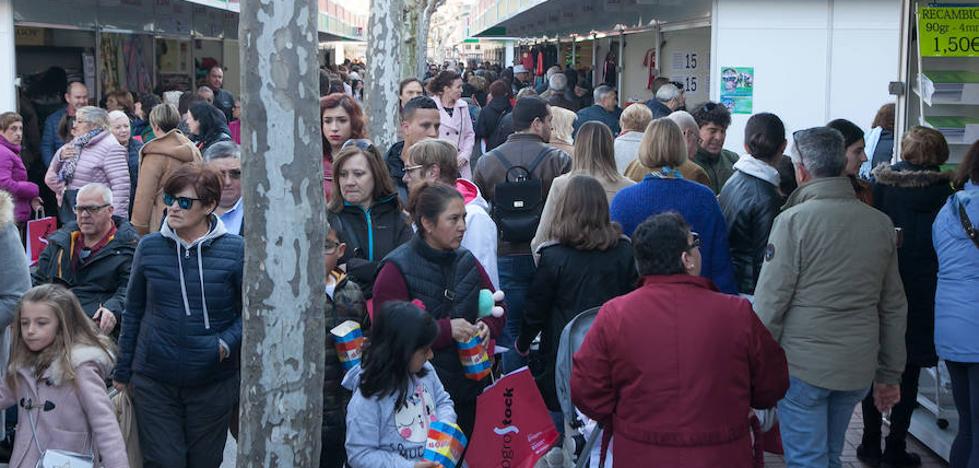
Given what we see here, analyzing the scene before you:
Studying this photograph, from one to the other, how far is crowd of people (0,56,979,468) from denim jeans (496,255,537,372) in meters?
A: 0.01

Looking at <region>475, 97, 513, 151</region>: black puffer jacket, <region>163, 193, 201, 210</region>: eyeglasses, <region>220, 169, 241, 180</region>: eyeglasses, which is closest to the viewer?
<region>163, 193, 201, 210</region>: eyeglasses

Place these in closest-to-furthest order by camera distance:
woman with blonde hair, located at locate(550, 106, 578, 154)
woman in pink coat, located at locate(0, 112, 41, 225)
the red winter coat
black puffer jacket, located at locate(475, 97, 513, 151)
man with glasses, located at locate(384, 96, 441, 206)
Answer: the red winter coat < man with glasses, located at locate(384, 96, 441, 206) < woman with blonde hair, located at locate(550, 106, 578, 154) < woman in pink coat, located at locate(0, 112, 41, 225) < black puffer jacket, located at locate(475, 97, 513, 151)

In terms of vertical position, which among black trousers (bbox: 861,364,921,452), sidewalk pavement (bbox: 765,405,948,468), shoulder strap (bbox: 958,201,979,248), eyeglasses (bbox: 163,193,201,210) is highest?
eyeglasses (bbox: 163,193,201,210)

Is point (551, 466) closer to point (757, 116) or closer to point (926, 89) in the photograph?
point (757, 116)

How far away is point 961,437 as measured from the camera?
19.3 ft

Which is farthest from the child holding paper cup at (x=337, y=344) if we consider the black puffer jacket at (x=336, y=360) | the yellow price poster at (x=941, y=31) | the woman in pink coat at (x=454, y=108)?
the woman in pink coat at (x=454, y=108)

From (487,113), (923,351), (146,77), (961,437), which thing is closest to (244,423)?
(961,437)

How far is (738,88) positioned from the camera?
1289 cm

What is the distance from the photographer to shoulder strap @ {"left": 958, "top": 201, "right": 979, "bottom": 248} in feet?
18.6

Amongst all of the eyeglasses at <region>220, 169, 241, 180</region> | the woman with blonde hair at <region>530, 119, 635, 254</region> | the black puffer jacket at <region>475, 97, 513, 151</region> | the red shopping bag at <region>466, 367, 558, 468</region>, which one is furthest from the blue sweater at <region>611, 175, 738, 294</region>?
the black puffer jacket at <region>475, 97, 513, 151</region>

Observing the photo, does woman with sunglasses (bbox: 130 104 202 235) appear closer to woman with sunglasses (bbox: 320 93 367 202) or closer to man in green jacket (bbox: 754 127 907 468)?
woman with sunglasses (bbox: 320 93 367 202)

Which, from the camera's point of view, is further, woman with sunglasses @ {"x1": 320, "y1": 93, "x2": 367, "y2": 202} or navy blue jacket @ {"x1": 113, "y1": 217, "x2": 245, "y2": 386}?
woman with sunglasses @ {"x1": 320, "y1": 93, "x2": 367, "y2": 202}

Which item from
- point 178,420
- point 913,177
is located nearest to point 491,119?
point 913,177

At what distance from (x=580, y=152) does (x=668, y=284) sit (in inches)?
115
